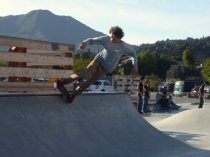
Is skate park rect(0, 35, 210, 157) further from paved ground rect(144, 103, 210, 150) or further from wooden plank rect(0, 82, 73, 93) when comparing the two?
paved ground rect(144, 103, 210, 150)

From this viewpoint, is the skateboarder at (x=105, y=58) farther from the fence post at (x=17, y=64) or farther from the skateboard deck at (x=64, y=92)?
the fence post at (x=17, y=64)

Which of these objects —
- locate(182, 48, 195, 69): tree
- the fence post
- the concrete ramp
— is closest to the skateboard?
the concrete ramp

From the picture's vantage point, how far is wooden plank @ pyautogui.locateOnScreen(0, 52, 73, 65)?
911 cm

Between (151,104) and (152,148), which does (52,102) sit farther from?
(151,104)

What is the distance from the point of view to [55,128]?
7152 mm

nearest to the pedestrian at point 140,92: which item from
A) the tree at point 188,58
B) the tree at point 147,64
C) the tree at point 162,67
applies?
the tree at point 147,64

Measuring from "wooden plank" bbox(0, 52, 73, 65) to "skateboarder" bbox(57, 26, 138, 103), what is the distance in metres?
1.70

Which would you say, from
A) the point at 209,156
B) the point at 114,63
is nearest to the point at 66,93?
the point at 114,63

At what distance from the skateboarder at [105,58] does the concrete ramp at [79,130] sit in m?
0.34

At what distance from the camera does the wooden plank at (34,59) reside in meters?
9.11

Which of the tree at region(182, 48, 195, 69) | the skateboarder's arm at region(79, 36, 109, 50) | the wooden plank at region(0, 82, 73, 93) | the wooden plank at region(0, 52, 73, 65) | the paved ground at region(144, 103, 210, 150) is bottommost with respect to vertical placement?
the paved ground at region(144, 103, 210, 150)

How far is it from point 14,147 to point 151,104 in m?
17.8

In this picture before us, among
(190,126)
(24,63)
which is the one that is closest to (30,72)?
(24,63)

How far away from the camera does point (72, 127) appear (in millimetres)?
7516
